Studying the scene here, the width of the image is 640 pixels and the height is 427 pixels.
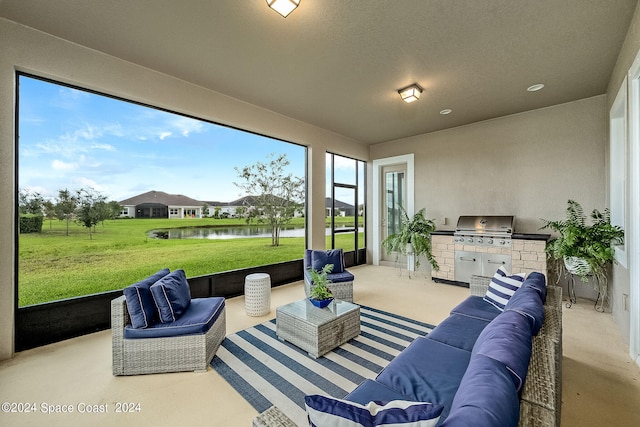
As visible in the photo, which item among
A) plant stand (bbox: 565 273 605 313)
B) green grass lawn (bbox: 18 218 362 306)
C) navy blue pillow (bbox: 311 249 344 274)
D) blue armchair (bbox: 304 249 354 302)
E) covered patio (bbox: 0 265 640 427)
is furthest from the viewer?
navy blue pillow (bbox: 311 249 344 274)

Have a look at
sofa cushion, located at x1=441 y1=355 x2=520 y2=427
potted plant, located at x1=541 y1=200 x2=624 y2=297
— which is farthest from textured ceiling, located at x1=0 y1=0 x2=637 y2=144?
sofa cushion, located at x1=441 y1=355 x2=520 y2=427

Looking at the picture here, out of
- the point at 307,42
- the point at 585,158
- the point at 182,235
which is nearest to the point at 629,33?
the point at 585,158

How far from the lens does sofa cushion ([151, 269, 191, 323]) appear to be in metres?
2.22

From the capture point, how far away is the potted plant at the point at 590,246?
308 cm

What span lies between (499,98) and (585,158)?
1.59 m

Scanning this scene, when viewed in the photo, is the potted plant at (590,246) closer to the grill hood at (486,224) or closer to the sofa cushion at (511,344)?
the grill hood at (486,224)

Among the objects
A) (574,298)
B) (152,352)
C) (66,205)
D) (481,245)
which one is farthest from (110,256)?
(574,298)

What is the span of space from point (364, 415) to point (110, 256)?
12.3ft

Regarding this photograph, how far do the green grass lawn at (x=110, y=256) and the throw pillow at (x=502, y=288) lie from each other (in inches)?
132

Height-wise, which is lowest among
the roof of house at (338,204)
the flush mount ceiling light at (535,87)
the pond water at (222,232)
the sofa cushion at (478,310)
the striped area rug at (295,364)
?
the striped area rug at (295,364)

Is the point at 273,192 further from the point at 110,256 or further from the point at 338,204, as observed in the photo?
the point at 110,256

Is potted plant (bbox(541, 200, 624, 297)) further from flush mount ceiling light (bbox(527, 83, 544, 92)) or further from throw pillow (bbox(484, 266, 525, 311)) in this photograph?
flush mount ceiling light (bbox(527, 83, 544, 92))

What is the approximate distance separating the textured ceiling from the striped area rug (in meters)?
2.98

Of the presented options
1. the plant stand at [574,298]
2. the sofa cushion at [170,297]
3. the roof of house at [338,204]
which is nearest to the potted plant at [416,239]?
the roof of house at [338,204]
